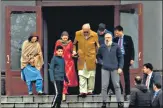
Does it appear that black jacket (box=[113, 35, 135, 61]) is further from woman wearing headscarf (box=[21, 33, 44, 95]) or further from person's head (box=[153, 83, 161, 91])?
person's head (box=[153, 83, 161, 91])

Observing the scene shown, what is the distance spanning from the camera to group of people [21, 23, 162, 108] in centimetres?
1042

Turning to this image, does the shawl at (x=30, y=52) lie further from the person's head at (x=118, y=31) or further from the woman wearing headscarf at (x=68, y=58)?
the person's head at (x=118, y=31)

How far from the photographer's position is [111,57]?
34.3ft

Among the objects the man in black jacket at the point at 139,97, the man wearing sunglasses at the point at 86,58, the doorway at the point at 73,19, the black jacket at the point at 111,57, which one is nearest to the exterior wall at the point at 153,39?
the doorway at the point at 73,19

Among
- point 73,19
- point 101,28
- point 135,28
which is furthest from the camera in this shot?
point 73,19

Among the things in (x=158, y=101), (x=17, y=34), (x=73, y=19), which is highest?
(x=73, y=19)

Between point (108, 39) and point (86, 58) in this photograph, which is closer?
point (108, 39)

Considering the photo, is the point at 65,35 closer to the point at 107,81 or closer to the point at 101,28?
the point at 101,28

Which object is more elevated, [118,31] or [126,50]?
[118,31]

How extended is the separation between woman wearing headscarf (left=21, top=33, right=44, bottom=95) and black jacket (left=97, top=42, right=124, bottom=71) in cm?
190

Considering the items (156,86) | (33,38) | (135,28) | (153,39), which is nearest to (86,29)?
(33,38)

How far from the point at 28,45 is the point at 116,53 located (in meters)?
2.31

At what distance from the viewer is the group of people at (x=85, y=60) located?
34.2 feet

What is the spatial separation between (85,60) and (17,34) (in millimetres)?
2126
